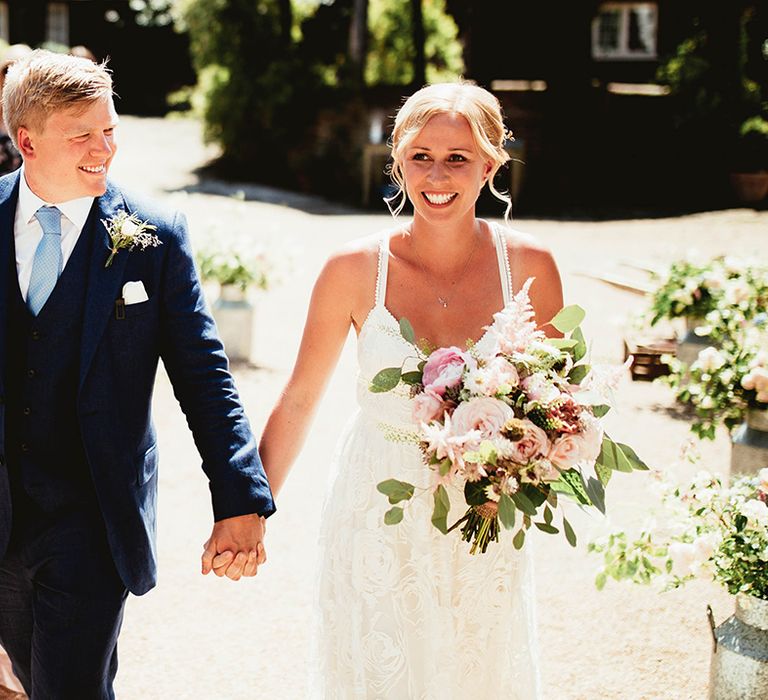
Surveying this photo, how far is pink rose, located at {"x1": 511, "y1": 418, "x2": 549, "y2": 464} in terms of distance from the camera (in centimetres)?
261

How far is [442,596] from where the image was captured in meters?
3.07

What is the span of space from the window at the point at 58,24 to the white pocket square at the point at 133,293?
38.7m

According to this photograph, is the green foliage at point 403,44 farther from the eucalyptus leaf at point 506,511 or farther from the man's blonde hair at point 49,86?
the eucalyptus leaf at point 506,511

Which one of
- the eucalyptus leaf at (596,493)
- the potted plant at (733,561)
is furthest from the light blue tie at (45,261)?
the potted plant at (733,561)

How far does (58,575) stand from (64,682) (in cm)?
27

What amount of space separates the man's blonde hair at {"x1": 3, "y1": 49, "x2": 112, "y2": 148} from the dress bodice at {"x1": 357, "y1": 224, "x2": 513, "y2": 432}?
93 centimetres

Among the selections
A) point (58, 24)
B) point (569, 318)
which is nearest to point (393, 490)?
point (569, 318)

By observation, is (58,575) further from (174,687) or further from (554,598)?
(554,598)

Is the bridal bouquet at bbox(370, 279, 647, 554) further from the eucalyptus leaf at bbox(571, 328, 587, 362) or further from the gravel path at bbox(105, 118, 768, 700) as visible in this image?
the gravel path at bbox(105, 118, 768, 700)

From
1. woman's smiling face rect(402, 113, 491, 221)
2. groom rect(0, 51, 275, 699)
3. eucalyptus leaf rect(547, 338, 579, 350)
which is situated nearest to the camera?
groom rect(0, 51, 275, 699)

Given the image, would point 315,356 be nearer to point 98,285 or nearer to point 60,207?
point 98,285

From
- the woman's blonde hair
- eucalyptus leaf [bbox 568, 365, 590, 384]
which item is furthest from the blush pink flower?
the woman's blonde hair

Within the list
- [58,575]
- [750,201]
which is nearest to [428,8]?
[750,201]

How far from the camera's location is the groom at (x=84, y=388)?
2713 mm
